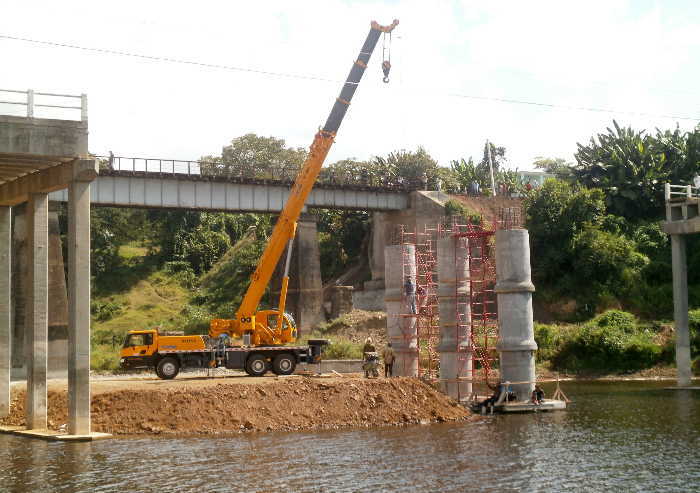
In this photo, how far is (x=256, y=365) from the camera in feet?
131

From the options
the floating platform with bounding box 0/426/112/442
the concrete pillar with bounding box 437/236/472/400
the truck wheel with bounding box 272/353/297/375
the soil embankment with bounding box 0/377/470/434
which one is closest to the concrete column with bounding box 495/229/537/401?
the concrete pillar with bounding box 437/236/472/400

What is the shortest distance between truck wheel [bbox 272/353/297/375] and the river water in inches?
369

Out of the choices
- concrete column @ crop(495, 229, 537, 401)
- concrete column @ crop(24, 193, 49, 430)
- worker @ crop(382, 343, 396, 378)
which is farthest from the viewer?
worker @ crop(382, 343, 396, 378)

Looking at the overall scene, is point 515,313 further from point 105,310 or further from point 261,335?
point 105,310

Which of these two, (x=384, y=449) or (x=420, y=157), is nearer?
(x=384, y=449)

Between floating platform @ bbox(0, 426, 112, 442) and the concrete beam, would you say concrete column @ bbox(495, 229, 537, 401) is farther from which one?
the concrete beam

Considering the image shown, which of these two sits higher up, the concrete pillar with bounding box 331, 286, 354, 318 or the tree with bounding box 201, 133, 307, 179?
the tree with bounding box 201, 133, 307, 179

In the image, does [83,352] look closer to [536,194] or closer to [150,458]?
[150,458]

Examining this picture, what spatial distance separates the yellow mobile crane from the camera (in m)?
39.5

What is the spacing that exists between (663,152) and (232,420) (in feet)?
182

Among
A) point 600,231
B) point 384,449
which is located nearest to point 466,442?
point 384,449

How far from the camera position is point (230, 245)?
A: 3770 inches

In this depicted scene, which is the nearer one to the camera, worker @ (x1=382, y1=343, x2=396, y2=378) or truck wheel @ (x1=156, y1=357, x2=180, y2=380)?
worker @ (x1=382, y1=343, x2=396, y2=378)

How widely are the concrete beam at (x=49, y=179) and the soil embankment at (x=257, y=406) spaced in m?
7.02
